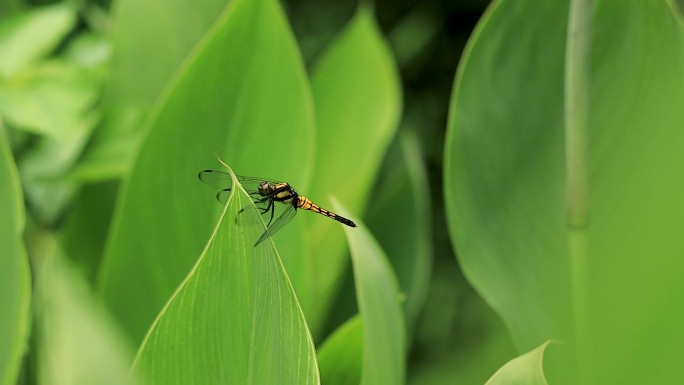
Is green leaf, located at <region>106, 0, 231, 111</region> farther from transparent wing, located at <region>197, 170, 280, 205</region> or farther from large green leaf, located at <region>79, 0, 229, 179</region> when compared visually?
transparent wing, located at <region>197, 170, 280, 205</region>

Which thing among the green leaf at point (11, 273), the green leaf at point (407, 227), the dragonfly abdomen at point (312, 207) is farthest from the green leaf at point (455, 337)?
the green leaf at point (11, 273)

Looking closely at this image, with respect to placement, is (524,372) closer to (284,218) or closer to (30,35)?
(284,218)

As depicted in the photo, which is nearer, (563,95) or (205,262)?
(205,262)

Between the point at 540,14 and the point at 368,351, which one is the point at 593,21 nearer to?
the point at 540,14

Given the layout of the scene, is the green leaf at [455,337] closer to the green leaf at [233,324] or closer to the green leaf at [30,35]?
the green leaf at [233,324]

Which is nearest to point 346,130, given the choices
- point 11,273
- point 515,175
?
point 515,175

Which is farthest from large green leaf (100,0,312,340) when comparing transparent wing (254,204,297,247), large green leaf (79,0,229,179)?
large green leaf (79,0,229,179)

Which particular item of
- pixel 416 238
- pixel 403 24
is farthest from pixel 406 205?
pixel 403 24
